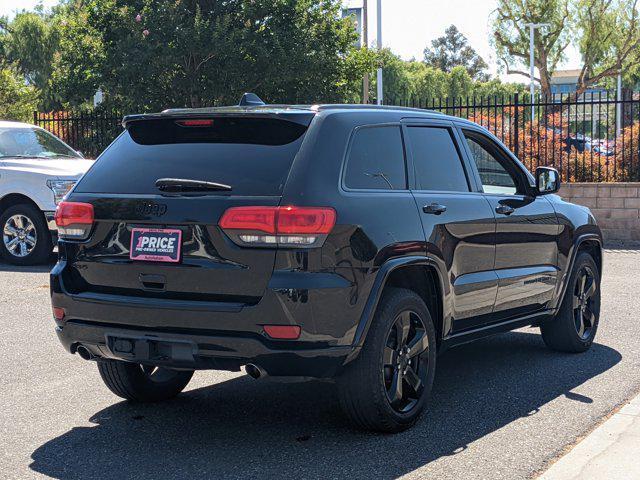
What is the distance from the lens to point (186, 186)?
201 inches

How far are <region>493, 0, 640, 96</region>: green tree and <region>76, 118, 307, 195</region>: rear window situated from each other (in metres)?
50.9

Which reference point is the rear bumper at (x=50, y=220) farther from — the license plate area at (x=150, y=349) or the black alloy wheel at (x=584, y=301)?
the license plate area at (x=150, y=349)

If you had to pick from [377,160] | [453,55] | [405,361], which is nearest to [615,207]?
[377,160]

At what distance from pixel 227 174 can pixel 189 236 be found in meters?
0.38

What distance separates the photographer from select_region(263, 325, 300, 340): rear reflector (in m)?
4.80

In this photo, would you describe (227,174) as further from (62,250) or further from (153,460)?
(153,460)

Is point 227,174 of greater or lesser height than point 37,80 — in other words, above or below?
below

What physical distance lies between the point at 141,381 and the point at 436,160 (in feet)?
7.51

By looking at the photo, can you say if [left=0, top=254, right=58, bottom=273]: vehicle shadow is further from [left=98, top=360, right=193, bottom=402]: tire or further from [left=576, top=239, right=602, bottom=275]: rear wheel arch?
[left=576, top=239, right=602, bottom=275]: rear wheel arch

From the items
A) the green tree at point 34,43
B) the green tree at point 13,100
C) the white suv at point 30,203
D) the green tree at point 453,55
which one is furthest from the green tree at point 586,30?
the green tree at point 453,55

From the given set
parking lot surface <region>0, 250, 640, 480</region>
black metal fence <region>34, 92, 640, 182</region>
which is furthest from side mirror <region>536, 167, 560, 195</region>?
black metal fence <region>34, 92, 640, 182</region>

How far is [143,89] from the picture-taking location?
21312 millimetres

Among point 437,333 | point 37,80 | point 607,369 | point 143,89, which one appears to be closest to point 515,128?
point 143,89

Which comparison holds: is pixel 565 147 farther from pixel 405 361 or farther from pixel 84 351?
pixel 84 351
